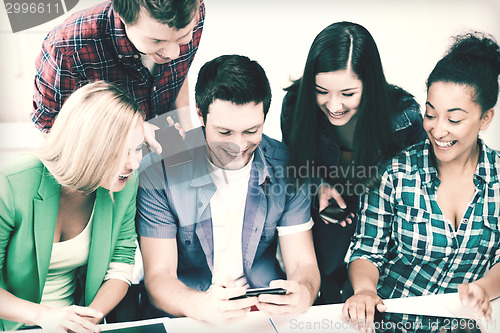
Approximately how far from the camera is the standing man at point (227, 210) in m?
1.52

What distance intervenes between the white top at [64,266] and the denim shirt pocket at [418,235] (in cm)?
101

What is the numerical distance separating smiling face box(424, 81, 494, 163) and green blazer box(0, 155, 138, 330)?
0.97 metres

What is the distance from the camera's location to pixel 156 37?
1.39m

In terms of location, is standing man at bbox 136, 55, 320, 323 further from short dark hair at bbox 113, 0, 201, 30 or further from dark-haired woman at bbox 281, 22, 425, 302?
short dark hair at bbox 113, 0, 201, 30

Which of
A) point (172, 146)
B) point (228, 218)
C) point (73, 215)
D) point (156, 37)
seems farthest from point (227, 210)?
point (156, 37)

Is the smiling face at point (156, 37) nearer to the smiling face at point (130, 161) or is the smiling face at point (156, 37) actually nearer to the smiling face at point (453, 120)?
the smiling face at point (130, 161)

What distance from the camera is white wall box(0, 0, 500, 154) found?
1.49 meters

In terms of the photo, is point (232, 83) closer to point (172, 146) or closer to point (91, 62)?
point (172, 146)

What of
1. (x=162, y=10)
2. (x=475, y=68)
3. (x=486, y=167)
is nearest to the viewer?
(x=162, y=10)

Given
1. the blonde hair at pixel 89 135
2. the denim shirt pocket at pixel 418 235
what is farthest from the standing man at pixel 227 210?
the denim shirt pocket at pixel 418 235

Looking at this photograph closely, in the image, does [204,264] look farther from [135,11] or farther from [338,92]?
Answer: [135,11]

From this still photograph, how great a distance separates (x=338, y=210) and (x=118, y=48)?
882mm

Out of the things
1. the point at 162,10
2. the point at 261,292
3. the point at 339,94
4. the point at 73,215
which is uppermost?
the point at 162,10

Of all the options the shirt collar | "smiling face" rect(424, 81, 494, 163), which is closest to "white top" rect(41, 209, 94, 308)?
"smiling face" rect(424, 81, 494, 163)
